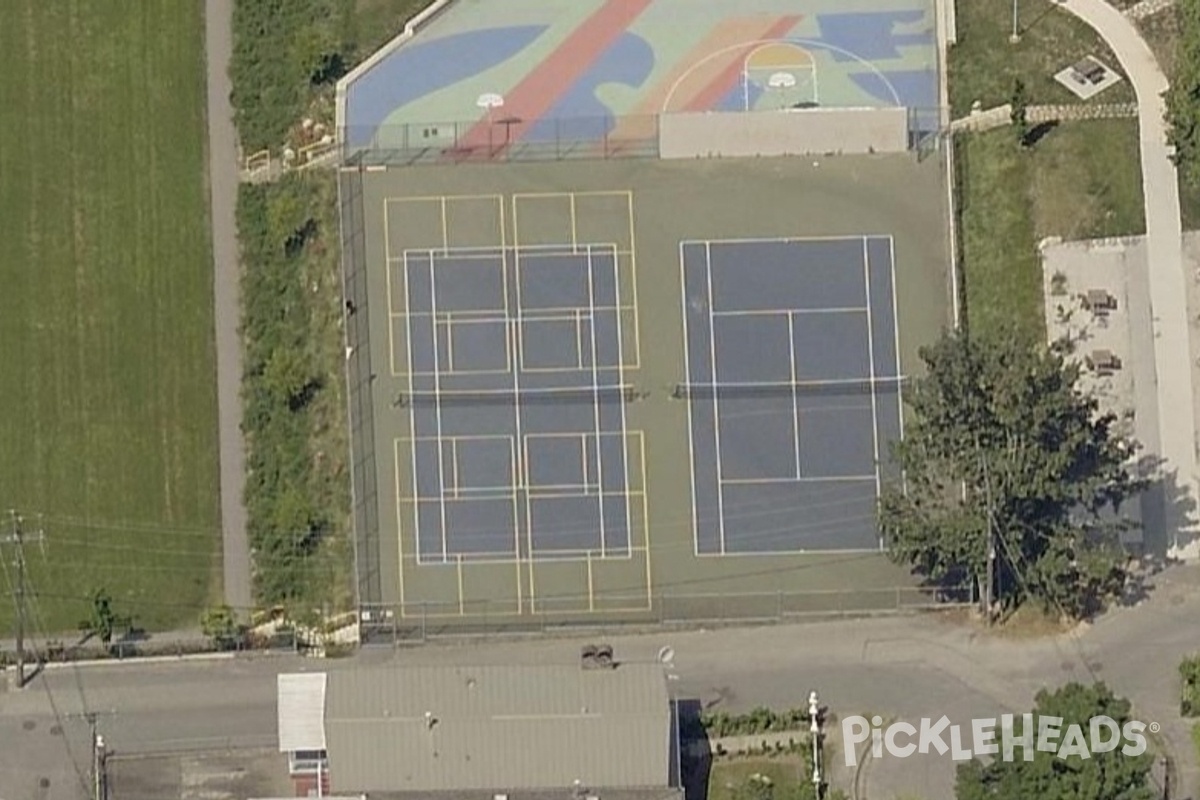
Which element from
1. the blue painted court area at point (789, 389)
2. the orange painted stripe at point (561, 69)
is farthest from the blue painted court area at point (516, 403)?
the orange painted stripe at point (561, 69)

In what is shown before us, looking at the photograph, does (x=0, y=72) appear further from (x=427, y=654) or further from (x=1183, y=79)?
(x=1183, y=79)

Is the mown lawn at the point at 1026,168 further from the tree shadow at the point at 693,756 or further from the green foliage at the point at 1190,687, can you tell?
the tree shadow at the point at 693,756


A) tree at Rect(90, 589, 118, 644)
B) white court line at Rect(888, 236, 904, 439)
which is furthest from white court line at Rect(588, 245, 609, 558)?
tree at Rect(90, 589, 118, 644)

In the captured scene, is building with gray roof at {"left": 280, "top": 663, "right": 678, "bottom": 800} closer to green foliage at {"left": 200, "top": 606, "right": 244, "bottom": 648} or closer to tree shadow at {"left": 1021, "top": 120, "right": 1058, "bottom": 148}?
green foliage at {"left": 200, "top": 606, "right": 244, "bottom": 648}

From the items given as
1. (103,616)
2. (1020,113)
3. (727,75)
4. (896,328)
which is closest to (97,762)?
(103,616)

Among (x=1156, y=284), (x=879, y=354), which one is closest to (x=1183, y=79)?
(x=1156, y=284)

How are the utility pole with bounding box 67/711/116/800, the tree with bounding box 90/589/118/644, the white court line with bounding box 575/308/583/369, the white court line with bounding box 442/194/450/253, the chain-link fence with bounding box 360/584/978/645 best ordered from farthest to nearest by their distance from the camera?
the white court line with bounding box 442/194/450/253 → the white court line with bounding box 575/308/583/369 → the chain-link fence with bounding box 360/584/978/645 → the tree with bounding box 90/589/118/644 → the utility pole with bounding box 67/711/116/800

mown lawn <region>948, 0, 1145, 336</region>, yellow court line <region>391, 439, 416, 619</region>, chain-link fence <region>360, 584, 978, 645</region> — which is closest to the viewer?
chain-link fence <region>360, 584, 978, 645</region>
